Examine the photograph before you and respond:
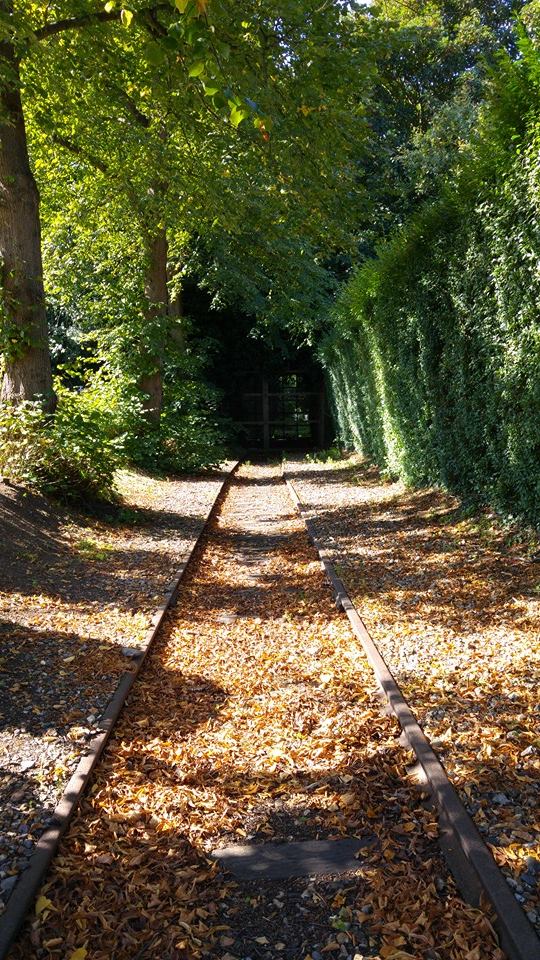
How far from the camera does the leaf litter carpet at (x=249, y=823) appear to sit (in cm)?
240

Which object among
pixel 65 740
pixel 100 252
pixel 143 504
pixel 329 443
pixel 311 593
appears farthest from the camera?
pixel 329 443

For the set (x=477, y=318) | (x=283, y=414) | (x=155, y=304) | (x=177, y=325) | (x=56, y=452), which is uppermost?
(x=155, y=304)

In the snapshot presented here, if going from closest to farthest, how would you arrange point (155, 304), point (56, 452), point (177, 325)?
point (56, 452), point (155, 304), point (177, 325)

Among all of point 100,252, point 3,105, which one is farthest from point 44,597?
point 100,252

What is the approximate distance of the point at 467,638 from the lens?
5.01 m

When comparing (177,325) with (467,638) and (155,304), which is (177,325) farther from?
(467,638)

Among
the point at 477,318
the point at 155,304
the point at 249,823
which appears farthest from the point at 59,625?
the point at 155,304

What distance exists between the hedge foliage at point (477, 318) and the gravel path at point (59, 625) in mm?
3579

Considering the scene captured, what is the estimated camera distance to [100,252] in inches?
641

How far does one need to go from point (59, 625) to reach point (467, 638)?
307 centimetres

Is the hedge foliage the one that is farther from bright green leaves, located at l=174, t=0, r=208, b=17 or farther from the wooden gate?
the wooden gate

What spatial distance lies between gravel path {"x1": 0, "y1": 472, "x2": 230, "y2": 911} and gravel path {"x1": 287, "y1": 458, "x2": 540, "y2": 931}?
→ 71.7 inches

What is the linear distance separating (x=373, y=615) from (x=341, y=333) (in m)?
13.3

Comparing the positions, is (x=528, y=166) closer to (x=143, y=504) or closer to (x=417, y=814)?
(x=417, y=814)
